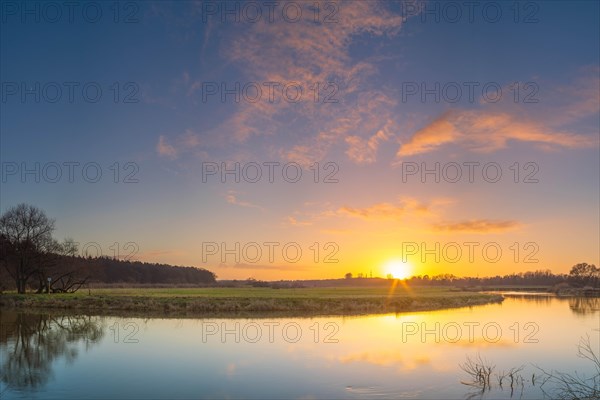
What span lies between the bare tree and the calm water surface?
3201 centimetres

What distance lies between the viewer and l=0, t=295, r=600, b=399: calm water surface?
17312mm

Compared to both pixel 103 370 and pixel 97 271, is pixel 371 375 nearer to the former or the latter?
pixel 103 370

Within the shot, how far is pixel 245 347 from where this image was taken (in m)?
27.0

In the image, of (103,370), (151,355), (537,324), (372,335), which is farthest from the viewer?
(537,324)

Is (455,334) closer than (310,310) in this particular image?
Yes

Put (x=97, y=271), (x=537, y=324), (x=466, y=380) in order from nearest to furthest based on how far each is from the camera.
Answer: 1. (x=466, y=380)
2. (x=537, y=324)
3. (x=97, y=271)

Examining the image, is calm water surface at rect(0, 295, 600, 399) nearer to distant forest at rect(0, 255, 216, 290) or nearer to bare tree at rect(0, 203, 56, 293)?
bare tree at rect(0, 203, 56, 293)

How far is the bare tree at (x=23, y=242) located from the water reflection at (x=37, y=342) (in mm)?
28500

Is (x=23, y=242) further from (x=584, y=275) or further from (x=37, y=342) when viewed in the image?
(x=584, y=275)

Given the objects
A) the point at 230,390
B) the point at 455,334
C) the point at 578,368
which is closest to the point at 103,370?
the point at 230,390

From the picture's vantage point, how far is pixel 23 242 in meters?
71.3

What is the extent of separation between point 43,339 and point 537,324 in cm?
3598

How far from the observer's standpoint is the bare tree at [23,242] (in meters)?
69.2

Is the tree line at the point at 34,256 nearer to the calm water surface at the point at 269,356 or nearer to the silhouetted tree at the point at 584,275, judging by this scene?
the calm water surface at the point at 269,356
